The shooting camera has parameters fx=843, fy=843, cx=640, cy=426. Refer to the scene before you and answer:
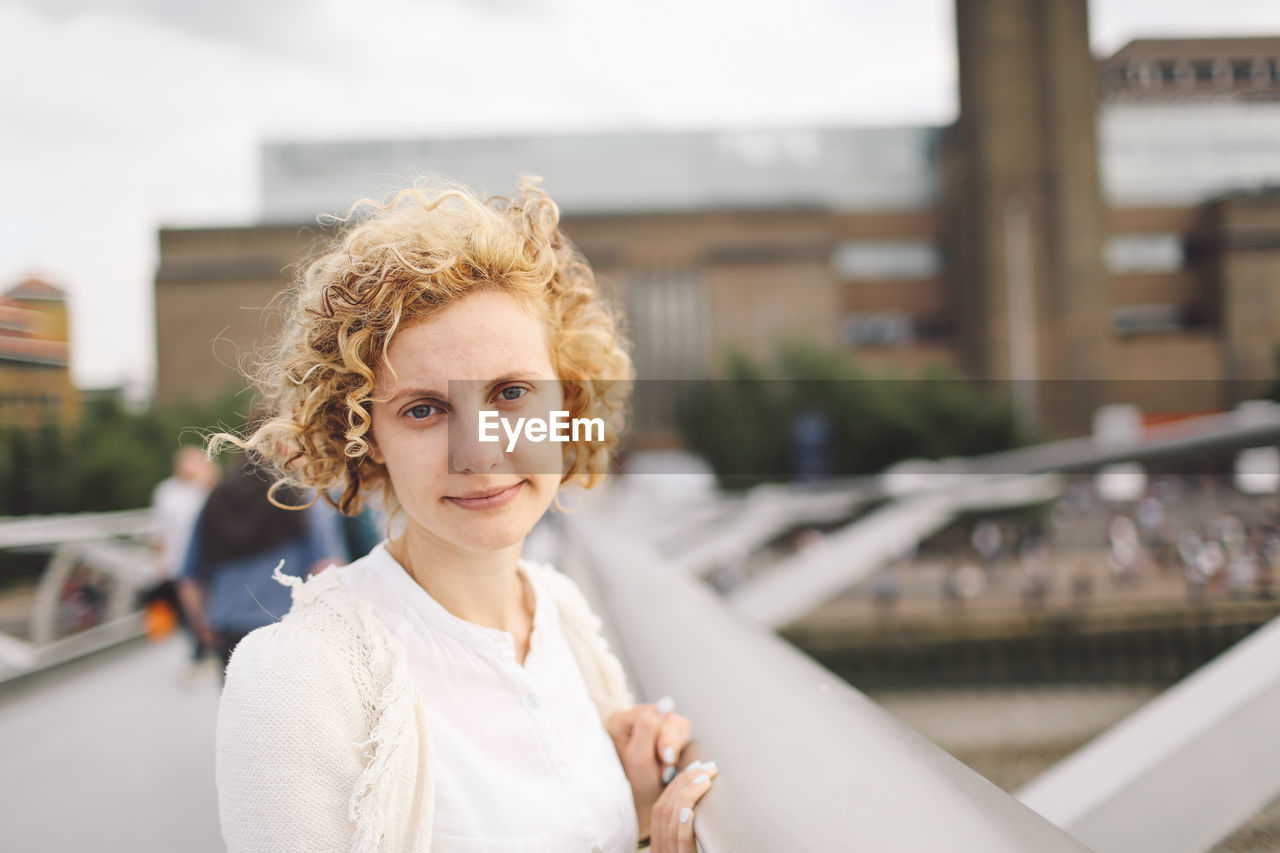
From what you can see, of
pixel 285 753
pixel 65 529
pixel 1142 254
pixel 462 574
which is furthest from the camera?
pixel 1142 254

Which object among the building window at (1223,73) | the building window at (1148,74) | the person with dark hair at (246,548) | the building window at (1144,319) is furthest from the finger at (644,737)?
the building window at (1144,319)

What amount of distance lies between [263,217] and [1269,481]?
119ft

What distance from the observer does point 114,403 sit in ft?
54.1

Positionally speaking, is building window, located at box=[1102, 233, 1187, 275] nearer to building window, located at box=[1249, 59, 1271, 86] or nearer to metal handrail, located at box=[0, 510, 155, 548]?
building window, located at box=[1249, 59, 1271, 86]

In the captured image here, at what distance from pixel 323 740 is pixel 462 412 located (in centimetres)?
33

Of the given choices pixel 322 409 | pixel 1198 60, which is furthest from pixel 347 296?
pixel 1198 60

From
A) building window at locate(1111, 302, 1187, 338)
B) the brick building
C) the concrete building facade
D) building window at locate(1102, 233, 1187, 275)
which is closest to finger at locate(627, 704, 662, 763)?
the brick building

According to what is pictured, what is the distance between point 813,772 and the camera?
87cm

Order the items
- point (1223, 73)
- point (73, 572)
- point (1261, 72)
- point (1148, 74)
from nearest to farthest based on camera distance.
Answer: point (73, 572) < point (1261, 72) < point (1223, 73) < point (1148, 74)

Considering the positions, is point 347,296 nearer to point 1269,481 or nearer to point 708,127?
point 1269,481

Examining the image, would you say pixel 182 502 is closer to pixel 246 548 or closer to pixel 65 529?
pixel 65 529

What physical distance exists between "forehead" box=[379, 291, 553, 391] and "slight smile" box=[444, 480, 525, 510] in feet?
0.40

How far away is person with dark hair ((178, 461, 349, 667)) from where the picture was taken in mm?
2455

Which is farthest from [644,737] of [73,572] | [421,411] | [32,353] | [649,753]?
[73,572]
